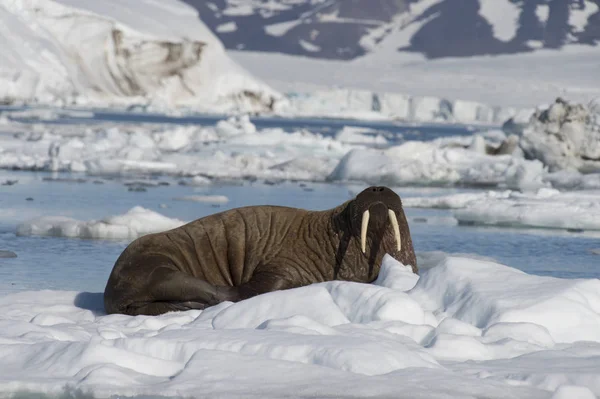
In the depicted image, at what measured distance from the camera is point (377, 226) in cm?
497

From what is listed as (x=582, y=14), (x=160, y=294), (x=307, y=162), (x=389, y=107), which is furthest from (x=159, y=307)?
(x=582, y=14)

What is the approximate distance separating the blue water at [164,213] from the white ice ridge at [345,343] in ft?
5.16

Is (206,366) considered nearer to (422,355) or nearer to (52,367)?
(52,367)

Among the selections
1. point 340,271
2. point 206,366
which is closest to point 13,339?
point 206,366

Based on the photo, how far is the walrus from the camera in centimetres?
474

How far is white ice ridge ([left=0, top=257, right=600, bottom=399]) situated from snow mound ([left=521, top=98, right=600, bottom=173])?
12.7 meters

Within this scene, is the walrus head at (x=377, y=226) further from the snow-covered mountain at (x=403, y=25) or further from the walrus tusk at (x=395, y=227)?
the snow-covered mountain at (x=403, y=25)

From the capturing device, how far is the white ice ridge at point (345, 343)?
9.92ft

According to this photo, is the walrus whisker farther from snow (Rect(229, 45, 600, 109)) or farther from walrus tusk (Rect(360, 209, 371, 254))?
snow (Rect(229, 45, 600, 109))

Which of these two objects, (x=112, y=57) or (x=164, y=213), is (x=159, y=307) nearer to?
(x=164, y=213)

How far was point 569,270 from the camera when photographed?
6.85m

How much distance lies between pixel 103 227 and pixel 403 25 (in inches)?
5218

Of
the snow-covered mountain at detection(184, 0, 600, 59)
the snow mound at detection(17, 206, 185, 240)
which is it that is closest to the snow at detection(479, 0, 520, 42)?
the snow-covered mountain at detection(184, 0, 600, 59)

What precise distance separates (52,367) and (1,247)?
13.5 ft
